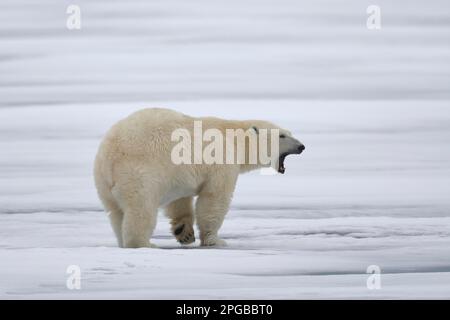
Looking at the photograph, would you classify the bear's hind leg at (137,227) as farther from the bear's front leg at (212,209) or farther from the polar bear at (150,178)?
the bear's front leg at (212,209)

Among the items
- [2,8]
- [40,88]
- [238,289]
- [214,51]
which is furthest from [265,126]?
[2,8]

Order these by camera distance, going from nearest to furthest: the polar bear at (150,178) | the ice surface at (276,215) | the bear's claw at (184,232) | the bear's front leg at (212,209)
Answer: the ice surface at (276,215)
the polar bear at (150,178)
the bear's front leg at (212,209)
the bear's claw at (184,232)

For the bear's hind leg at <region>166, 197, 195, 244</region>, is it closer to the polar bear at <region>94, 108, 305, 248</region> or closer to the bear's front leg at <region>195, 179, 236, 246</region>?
the polar bear at <region>94, 108, 305, 248</region>

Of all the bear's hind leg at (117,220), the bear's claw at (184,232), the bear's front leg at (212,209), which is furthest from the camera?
the bear's claw at (184,232)

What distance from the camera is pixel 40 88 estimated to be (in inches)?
645

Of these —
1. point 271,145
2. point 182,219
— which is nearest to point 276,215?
point 271,145

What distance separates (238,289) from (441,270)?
1673mm

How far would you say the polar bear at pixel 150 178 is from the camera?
7.50 meters

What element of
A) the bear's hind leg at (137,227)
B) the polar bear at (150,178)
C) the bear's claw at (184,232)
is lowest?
the bear's claw at (184,232)

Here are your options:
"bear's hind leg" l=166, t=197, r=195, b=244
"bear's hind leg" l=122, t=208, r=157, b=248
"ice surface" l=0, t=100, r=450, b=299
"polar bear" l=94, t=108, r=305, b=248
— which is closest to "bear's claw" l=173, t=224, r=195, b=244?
"bear's hind leg" l=166, t=197, r=195, b=244

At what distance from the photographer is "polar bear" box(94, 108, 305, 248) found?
7.50 m

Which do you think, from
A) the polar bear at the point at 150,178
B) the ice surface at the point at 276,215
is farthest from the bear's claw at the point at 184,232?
the polar bear at the point at 150,178

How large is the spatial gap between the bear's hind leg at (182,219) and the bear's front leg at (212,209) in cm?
35

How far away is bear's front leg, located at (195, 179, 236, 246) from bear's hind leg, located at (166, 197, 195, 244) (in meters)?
0.35
